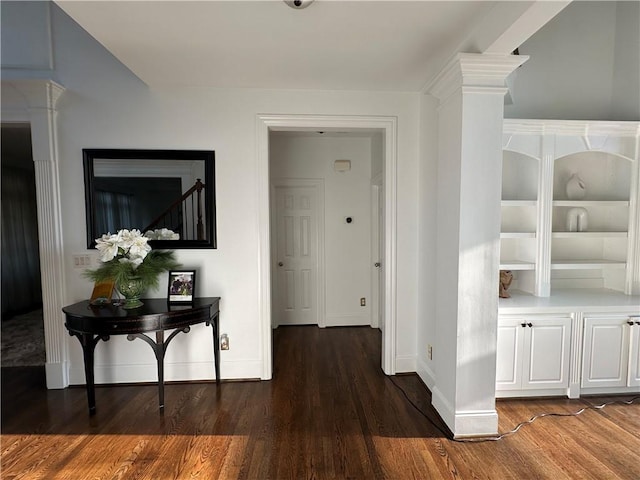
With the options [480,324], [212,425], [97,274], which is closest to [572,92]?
[480,324]

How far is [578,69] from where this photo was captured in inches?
116

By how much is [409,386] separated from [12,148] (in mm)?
5629

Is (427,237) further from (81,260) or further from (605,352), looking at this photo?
(81,260)

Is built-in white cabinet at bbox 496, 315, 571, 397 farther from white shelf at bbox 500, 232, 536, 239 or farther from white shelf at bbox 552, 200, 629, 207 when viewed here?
white shelf at bbox 552, 200, 629, 207

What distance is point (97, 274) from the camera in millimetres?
2475

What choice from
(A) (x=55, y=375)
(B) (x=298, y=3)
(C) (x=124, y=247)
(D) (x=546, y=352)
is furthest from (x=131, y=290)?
(D) (x=546, y=352)

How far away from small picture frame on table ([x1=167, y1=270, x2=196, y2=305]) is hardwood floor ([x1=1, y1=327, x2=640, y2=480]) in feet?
2.56

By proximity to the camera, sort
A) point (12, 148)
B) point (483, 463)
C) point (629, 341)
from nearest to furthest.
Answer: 1. point (483, 463)
2. point (629, 341)
3. point (12, 148)

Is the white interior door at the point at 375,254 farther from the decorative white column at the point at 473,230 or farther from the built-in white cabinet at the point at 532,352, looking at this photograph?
the decorative white column at the point at 473,230

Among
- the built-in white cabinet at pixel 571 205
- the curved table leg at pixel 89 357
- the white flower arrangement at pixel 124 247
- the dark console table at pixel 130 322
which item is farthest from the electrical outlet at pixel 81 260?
the built-in white cabinet at pixel 571 205

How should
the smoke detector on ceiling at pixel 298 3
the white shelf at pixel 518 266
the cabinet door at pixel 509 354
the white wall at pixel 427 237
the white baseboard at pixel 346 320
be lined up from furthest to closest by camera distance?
the white baseboard at pixel 346 320 → the white shelf at pixel 518 266 → the white wall at pixel 427 237 → the cabinet door at pixel 509 354 → the smoke detector on ceiling at pixel 298 3

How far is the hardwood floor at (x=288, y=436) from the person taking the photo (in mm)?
1792

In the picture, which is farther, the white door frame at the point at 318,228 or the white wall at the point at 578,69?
the white door frame at the point at 318,228

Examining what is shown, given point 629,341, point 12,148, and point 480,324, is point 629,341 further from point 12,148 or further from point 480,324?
point 12,148
